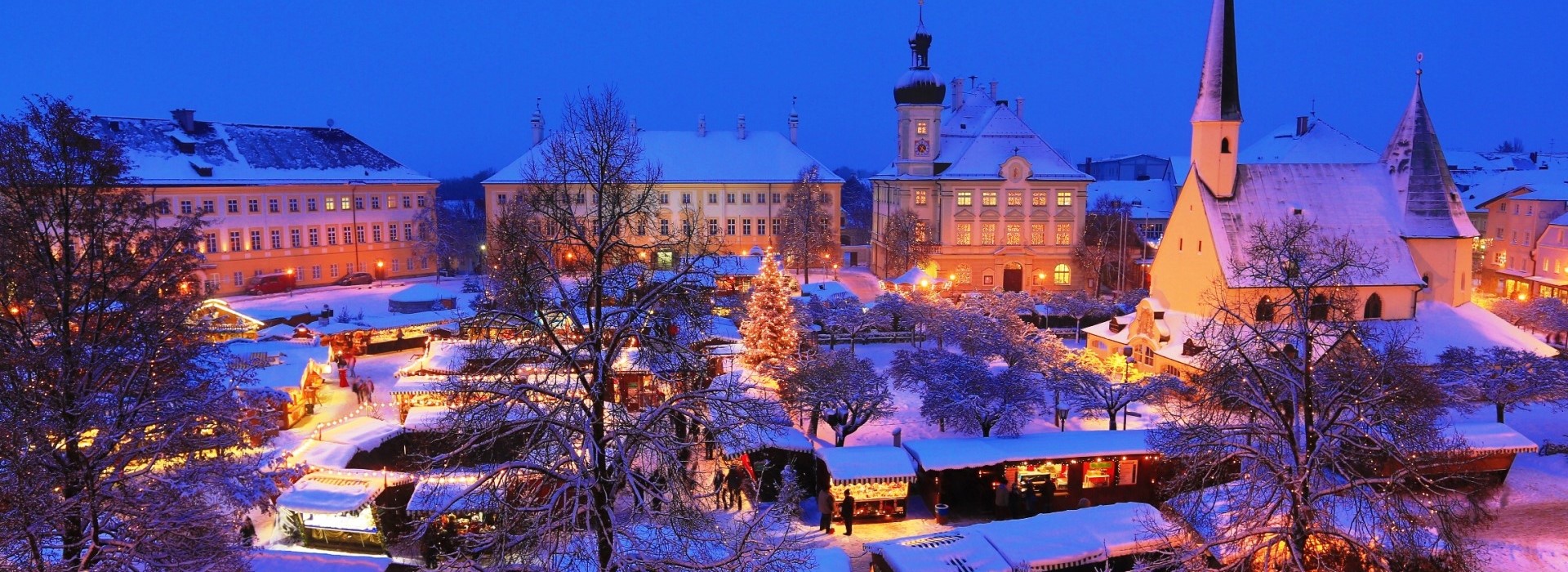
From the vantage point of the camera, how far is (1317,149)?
2044 inches

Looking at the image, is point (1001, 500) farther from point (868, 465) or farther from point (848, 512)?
point (848, 512)

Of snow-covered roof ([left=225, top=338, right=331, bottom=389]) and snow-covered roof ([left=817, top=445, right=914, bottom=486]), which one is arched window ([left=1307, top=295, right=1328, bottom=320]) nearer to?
snow-covered roof ([left=817, top=445, right=914, bottom=486])

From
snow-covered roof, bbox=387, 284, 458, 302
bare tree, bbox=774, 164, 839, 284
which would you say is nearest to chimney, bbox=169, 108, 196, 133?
snow-covered roof, bbox=387, 284, 458, 302

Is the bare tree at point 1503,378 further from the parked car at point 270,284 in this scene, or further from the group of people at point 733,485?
the parked car at point 270,284

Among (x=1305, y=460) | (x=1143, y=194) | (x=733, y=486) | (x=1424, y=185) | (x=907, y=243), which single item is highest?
(x=1143, y=194)

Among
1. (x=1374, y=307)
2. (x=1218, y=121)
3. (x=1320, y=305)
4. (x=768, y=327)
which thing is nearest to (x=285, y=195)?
(x=768, y=327)

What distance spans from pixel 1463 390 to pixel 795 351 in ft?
50.1

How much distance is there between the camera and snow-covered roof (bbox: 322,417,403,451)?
18422 millimetres

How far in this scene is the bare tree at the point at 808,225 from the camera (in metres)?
49.7

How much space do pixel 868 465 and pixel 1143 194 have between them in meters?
52.1

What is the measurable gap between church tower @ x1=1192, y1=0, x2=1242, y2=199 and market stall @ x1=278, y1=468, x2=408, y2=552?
24.0 meters

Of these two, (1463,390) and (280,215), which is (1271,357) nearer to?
(1463,390)

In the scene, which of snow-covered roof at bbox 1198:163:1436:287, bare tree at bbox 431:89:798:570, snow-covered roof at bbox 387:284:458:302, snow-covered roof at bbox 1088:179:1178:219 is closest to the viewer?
bare tree at bbox 431:89:798:570

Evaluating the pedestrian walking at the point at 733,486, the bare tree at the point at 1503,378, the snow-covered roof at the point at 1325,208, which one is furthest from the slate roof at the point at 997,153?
the pedestrian walking at the point at 733,486
